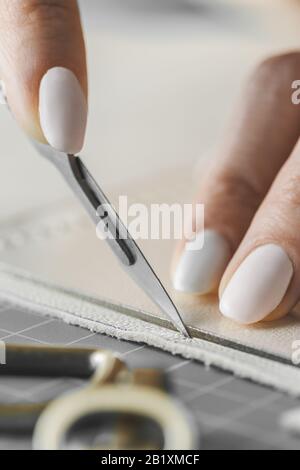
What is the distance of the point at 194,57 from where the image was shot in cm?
158

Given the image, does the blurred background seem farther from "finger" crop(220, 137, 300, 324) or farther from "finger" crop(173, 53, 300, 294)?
"finger" crop(220, 137, 300, 324)

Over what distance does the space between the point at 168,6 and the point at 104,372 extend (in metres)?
1.36

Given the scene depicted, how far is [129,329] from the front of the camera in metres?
0.71

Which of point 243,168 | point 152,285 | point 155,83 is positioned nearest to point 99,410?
point 152,285

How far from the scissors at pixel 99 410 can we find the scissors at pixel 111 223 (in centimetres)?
10

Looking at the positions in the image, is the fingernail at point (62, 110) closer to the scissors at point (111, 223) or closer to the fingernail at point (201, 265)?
the scissors at point (111, 223)

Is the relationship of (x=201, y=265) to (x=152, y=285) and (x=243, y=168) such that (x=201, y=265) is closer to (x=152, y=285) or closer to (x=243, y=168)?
(x=152, y=285)

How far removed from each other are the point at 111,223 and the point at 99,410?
20 centimetres

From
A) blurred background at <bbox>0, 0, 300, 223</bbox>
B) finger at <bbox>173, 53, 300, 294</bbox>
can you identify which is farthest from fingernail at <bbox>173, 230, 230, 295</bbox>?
blurred background at <bbox>0, 0, 300, 223</bbox>

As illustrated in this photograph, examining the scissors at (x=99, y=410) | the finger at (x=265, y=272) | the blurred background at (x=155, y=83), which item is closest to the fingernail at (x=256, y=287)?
the finger at (x=265, y=272)

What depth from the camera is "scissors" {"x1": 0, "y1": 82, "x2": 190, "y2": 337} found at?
73 centimetres

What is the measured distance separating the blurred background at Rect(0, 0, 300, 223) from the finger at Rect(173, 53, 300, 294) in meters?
0.17
